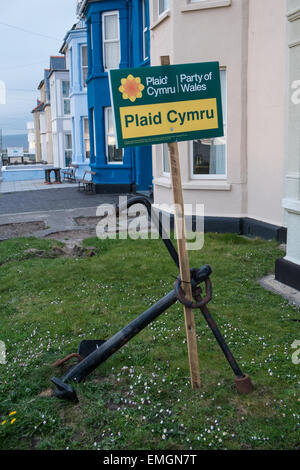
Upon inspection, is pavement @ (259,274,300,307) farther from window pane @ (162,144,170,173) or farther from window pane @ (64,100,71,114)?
window pane @ (64,100,71,114)

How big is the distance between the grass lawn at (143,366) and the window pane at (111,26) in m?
14.3

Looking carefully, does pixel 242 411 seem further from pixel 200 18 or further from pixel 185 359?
pixel 200 18

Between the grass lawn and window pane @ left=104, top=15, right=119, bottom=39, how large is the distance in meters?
14.3

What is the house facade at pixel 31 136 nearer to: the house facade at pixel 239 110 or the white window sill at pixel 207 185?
the house facade at pixel 239 110

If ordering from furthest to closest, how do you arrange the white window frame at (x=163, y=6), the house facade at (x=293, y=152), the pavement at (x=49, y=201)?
the pavement at (x=49, y=201), the white window frame at (x=163, y=6), the house facade at (x=293, y=152)

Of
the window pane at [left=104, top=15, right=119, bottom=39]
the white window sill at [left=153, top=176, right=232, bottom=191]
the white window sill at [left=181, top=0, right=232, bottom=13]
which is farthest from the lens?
the window pane at [left=104, top=15, right=119, bottom=39]

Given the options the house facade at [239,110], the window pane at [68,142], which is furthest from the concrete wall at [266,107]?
the window pane at [68,142]

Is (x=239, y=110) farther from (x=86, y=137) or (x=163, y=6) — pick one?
(x=86, y=137)

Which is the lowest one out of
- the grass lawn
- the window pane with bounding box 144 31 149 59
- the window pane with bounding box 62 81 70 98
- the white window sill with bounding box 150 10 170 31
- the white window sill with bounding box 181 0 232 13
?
the grass lawn

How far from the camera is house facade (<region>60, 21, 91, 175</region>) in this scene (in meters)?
25.7

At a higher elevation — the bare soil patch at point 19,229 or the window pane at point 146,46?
the window pane at point 146,46

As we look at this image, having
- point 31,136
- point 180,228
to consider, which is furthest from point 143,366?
point 31,136

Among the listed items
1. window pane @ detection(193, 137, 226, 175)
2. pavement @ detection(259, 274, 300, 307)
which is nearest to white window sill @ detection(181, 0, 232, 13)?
window pane @ detection(193, 137, 226, 175)

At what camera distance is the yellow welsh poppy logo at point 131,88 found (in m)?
3.42
